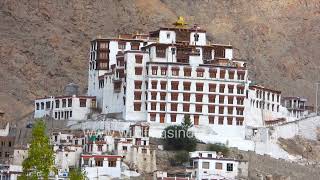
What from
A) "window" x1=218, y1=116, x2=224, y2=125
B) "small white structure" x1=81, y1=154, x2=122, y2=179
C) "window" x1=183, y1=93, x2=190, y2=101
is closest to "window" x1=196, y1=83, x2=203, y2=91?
"window" x1=183, y1=93, x2=190, y2=101

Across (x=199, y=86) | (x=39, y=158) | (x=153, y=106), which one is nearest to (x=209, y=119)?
(x=199, y=86)

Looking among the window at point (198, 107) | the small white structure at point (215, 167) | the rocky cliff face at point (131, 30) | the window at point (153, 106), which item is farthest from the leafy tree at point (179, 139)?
the rocky cliff face at point (131, 30)

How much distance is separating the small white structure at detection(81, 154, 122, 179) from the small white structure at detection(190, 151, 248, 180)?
593 centimetres

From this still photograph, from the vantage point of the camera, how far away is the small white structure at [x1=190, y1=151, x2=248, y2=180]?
116 metres

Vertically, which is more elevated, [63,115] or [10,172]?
[63,115]

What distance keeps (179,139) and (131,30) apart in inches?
1848

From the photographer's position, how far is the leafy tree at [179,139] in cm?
11931

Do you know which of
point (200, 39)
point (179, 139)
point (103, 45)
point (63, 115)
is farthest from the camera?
point (103, 45)

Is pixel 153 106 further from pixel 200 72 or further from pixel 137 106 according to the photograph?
pixel 200 72

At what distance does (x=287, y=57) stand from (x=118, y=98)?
4801cm

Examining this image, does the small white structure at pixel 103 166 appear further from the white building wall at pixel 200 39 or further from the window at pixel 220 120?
the white building wall at pixel 200 39

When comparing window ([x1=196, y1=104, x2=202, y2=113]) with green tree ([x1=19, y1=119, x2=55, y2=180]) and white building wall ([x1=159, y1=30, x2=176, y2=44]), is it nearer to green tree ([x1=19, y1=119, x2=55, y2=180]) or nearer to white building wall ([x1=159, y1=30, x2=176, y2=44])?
white building wall ([x1=159, y1=30, x2=176, y2=44])

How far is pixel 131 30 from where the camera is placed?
164875 millimetres

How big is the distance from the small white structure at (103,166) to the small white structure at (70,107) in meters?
13.8
